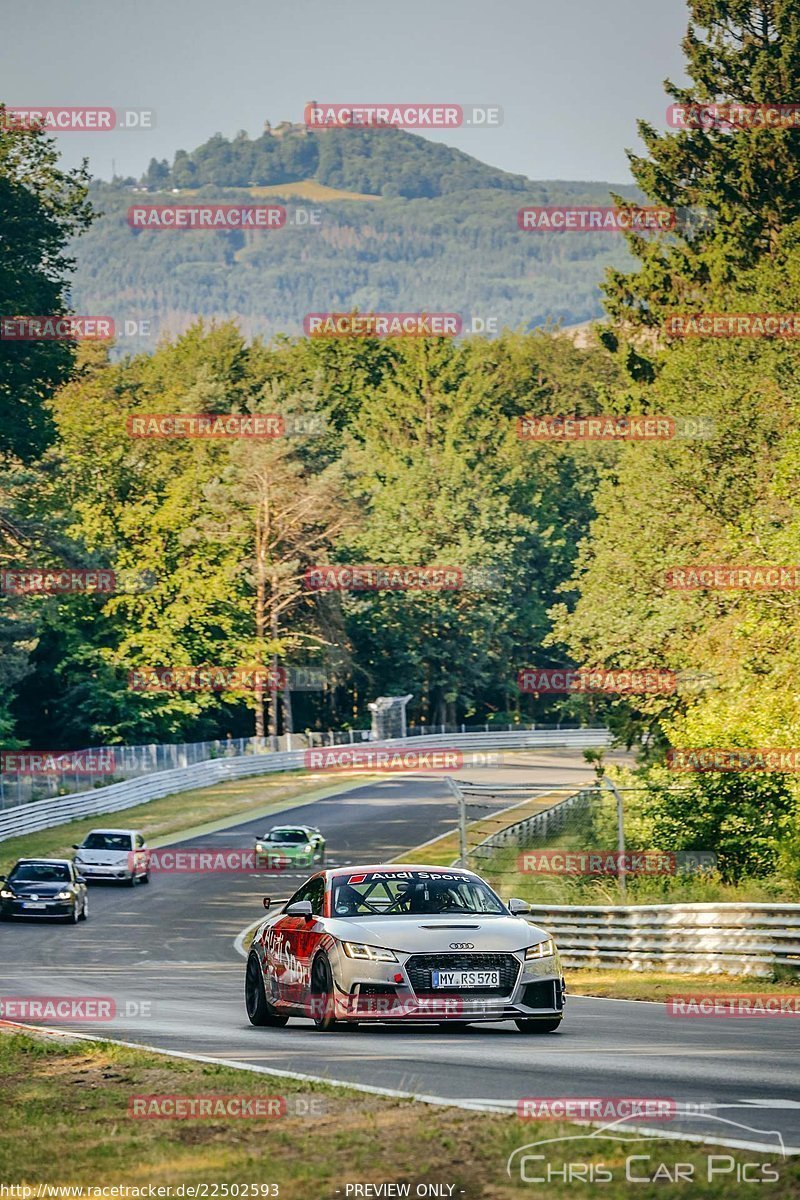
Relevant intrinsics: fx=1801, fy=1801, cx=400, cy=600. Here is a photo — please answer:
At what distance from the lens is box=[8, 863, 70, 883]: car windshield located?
115ft

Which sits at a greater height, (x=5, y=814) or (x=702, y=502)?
(x=702, y=502)

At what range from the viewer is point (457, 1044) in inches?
520

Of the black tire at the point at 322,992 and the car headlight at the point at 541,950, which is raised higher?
the car headlight at the point at 541,950

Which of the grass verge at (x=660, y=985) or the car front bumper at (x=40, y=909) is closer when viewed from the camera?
the grass verge at (x=660, y=985)

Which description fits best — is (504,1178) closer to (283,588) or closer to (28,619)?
(28,619)

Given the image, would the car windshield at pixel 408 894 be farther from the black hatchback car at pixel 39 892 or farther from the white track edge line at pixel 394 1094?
the black hatchback car at pixel 39 892

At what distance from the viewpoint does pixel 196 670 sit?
79.3 m

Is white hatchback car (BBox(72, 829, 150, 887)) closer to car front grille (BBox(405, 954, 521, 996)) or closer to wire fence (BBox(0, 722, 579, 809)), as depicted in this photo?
wire fence (BBox(0, 722, 579, 809))

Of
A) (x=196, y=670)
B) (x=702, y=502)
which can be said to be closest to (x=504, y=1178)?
(x=702, y=502)

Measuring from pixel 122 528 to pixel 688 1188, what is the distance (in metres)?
74.0

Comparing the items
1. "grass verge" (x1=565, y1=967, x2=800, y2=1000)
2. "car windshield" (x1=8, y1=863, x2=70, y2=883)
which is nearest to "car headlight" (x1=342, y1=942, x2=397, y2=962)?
"grass verge" (x1=565, y1=967, x2=800, y2=1000)

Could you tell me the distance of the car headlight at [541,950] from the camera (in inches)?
536

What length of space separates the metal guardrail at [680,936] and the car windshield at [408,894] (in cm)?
737

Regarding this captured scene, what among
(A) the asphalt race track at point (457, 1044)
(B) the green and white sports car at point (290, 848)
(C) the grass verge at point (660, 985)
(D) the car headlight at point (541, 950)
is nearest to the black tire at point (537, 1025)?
(A) the asphalt race track at point (457, 1044)
